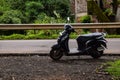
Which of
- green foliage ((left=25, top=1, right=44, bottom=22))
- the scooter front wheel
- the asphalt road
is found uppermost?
the scooter front wheel

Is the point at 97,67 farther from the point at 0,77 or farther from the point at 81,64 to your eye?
the point at 0,77

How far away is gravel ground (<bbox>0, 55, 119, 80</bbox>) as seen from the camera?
421 inches

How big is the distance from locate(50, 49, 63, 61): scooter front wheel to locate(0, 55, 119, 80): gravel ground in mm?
161

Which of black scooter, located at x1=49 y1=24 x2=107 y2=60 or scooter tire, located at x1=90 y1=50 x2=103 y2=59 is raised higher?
black scooter, located at x1=49 y1=24 x2=107 y2=60

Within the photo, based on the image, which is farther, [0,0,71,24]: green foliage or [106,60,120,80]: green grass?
[0,0,71,24]: green foliage

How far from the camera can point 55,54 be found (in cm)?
1370

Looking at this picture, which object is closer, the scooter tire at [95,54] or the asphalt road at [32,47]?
the scooter tire at [95,54]

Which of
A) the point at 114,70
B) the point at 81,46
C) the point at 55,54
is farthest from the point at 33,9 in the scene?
the point at 114,70

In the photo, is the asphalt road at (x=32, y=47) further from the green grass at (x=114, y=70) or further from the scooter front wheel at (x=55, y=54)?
Answer: the green grass at (x=114, y=70)

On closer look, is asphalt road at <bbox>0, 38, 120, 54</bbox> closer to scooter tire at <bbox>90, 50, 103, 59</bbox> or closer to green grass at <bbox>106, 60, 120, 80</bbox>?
scooter tire at <bbox>90, 50, 103, 59</bbox>

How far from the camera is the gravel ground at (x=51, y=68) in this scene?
35.1 feet

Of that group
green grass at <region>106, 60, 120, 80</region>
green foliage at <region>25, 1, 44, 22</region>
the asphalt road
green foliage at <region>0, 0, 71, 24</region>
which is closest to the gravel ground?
green grass at <region>106, 60, 120, 80</region>

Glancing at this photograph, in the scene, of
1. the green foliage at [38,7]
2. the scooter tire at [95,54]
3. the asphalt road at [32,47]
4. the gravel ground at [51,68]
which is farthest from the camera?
the green foliage at [38,7]

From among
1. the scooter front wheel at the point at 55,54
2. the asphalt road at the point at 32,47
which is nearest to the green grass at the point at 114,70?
the scooter front wheel at the point at 55,54
